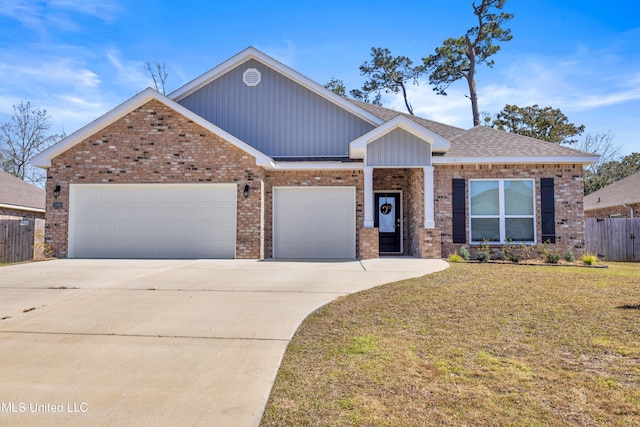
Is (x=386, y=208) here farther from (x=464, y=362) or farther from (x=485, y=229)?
(x=464, y=362)

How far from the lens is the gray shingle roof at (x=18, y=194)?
19.8m

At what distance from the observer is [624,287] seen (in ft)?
25.3

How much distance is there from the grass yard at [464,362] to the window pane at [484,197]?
634cm

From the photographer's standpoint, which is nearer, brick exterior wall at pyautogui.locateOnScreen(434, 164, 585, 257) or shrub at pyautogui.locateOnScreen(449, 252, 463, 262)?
shrub at pyautogui.locateOnScreen(449, 252, 463, 262)

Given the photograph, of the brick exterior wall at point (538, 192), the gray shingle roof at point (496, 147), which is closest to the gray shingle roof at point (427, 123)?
the gray shingle roof at point (496, 147)

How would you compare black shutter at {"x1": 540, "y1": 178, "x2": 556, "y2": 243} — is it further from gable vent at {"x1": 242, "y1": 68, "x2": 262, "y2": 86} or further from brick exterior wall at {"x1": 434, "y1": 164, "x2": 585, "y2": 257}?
gable vent at {"x1": 242, "y1": 68, "x2": 262, "y2": 86}

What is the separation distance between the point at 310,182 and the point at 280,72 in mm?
4411

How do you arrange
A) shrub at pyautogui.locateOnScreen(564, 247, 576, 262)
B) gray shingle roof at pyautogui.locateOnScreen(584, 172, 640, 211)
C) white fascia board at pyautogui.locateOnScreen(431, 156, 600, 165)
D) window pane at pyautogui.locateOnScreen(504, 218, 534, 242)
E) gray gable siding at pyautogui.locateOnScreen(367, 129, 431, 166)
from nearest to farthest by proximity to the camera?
shrub at pyautogui.locateOnScreen(564, 247, 576, 262)
gray gable siding at pyautogui.locateOnScreen(367, 129, 431, 166)
white fascia board at pyautogui.locateOnScreen(431, 156, 600, 165)
window pane at pyautogui.locateOnScreen(504, 218, 534, 242)
gray shingle roof at pyautogui.locateOnScreen(584, 172, 640, 211)

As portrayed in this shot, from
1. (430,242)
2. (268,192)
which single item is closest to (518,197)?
(430,242)

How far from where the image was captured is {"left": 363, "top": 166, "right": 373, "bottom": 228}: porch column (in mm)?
12453

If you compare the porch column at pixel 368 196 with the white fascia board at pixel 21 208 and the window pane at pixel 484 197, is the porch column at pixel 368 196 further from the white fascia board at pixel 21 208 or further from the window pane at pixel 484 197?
the white fascia board at pixel 21 208

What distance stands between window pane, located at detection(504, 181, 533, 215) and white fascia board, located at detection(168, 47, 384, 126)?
492 centimetres

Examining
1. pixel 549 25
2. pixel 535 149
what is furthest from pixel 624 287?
pixel 549 25

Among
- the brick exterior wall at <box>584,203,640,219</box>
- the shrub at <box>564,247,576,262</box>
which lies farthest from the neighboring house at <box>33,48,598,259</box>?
the brick exterior wall at <box>584,203,640,219</box>
